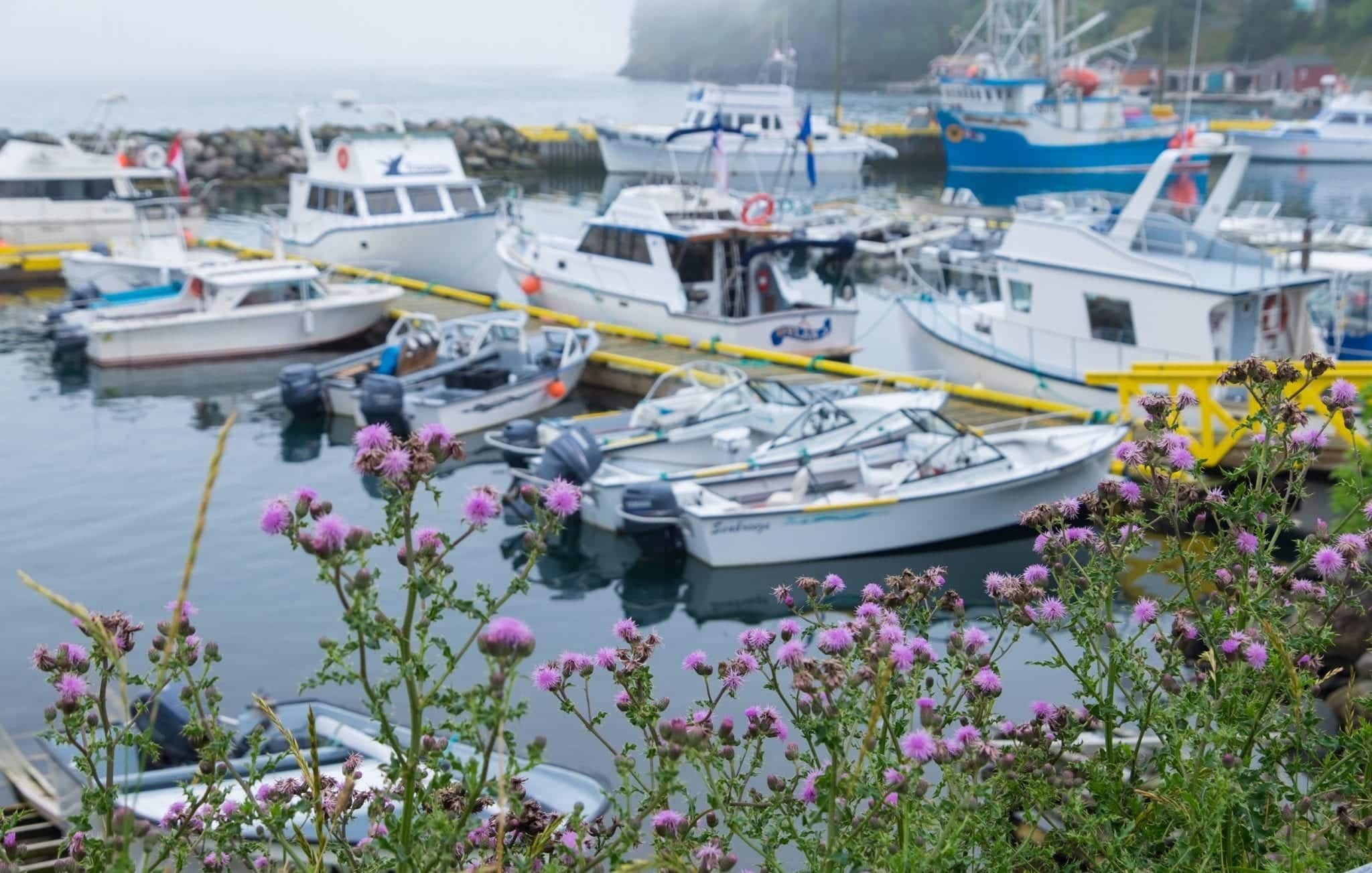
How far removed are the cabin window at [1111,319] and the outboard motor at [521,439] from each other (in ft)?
24.1

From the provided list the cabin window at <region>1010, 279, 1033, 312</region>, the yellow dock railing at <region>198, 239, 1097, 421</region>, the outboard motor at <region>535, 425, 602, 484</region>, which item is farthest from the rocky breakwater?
the outboard motor at <region>535, 425, 602, 484</region>

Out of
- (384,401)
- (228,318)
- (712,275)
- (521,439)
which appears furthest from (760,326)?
(228,318)

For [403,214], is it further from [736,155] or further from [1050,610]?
[1050,610]

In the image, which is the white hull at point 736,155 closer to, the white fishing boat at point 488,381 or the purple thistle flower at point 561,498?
the white fishing boat at point 488,381

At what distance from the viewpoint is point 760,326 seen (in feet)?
65.7

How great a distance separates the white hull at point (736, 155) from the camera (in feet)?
151

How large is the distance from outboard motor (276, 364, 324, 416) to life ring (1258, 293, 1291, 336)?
41.1 ft

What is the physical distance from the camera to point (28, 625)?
1186 cm

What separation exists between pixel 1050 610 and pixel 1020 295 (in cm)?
1463

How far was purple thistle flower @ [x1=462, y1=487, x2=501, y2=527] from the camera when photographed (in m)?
2.47

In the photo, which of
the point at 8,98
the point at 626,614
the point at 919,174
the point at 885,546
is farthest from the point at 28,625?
the point at 8,98

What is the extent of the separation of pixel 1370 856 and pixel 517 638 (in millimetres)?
2227

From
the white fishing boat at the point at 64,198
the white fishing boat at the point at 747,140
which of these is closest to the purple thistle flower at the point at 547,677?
the white fishing boat at the point at 64,198

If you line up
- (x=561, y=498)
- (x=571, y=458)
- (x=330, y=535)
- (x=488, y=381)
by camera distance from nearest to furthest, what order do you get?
(x=330, y=535)
(x=561, y=498)
(x=571, y=458)
(x=488, y=381)
